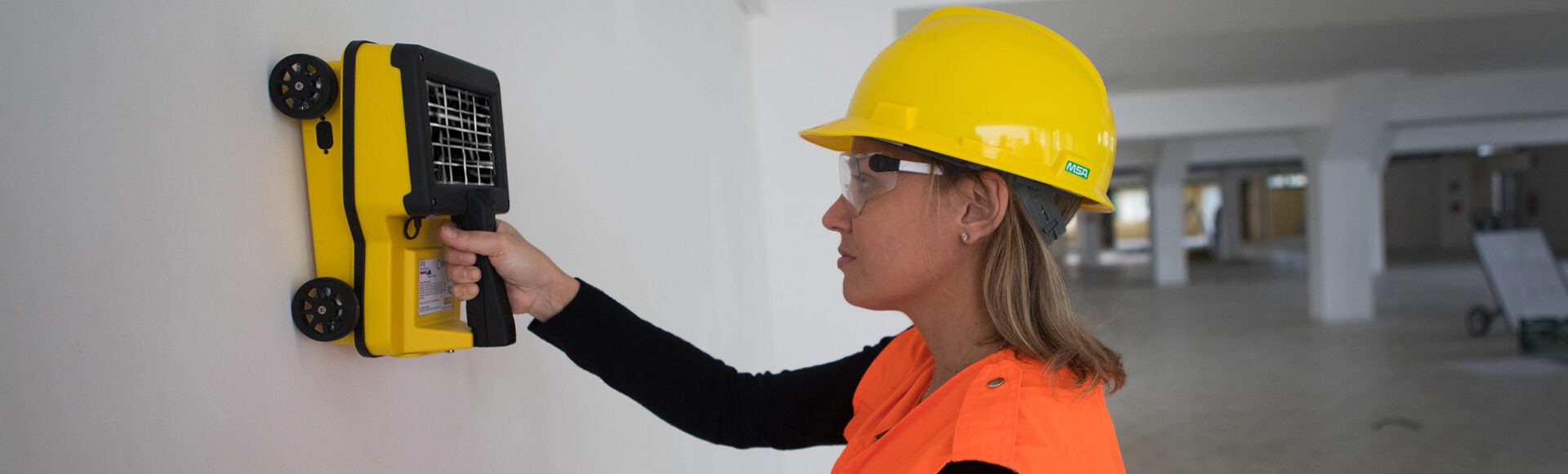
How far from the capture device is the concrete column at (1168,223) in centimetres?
1754

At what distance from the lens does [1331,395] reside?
287 inches

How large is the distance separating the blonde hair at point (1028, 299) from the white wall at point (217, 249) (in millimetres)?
664

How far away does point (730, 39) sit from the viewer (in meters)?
3.07

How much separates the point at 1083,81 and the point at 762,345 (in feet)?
7.07

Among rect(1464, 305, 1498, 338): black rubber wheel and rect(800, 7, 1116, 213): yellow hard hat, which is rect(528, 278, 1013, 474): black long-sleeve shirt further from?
rect(1464, 305, 1498, 338): black rubber wheel

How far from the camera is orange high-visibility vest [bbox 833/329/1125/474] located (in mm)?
1000

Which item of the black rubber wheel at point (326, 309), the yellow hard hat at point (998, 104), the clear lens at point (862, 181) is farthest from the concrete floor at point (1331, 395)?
the black rubber wheel at point (326, 309)

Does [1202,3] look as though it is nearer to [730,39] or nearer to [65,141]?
[730,39]

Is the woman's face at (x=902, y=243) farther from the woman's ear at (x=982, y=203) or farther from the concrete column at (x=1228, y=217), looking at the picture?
the concrete column at (x=1228, y=217)

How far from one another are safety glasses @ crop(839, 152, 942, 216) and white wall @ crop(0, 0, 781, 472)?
0.46 metres

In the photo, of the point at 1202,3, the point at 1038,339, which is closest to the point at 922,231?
the point at 1038,339

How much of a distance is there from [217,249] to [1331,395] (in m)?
8.01

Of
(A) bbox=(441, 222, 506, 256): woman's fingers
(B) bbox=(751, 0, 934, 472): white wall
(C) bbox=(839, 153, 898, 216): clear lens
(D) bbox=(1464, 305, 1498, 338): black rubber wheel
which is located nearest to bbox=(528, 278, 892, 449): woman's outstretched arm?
(A) bbox=(441, 222, 506, 256): woman's fingers

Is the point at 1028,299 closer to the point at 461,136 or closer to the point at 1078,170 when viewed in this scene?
the point at 1078,170
